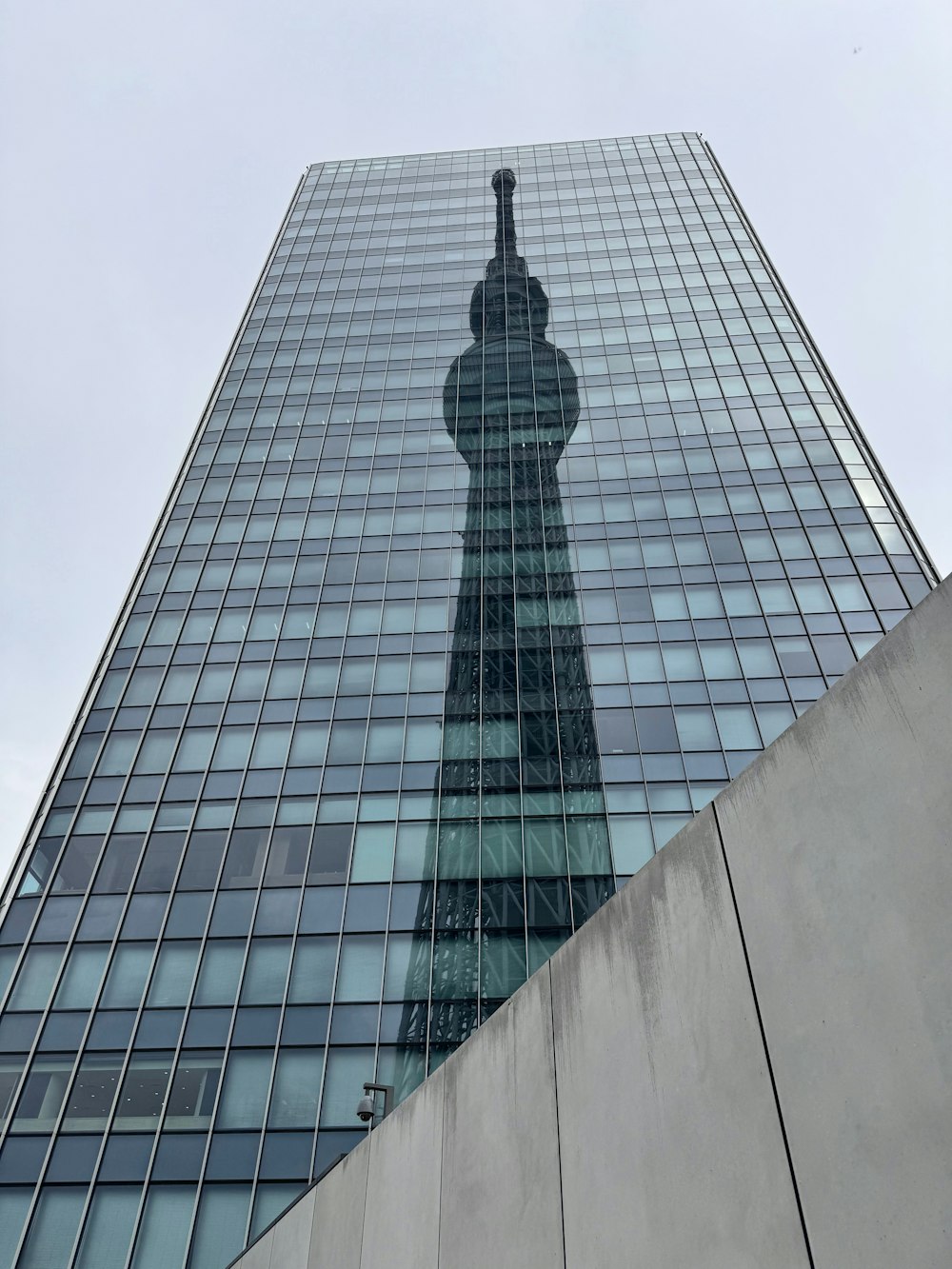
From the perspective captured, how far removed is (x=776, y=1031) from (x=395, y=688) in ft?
105

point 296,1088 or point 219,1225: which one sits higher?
point 296,1088

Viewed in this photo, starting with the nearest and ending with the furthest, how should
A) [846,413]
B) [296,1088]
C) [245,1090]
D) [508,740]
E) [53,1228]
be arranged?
[53,1228], [296,1088], [245,1090], [508,740], [846,413]

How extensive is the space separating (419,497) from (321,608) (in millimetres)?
8198

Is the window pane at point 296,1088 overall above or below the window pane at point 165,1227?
above

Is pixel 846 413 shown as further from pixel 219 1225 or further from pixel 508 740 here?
pixel 219 1225

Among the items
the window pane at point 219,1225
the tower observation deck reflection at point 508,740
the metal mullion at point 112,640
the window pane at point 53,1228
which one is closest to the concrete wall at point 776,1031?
the window pane at point 219,1225

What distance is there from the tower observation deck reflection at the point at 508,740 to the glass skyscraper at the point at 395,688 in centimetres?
13

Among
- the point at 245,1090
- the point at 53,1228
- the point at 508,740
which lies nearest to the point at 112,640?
the point at 508,740

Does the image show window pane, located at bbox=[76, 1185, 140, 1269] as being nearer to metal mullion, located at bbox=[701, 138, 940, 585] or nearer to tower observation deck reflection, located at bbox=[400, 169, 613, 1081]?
tower observation deck reflection, located at bbox=[400, 169, 613, 1081]

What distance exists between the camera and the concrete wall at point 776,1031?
5.22m

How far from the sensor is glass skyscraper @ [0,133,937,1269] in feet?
88.3

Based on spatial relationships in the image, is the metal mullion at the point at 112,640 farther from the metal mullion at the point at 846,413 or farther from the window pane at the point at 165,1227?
the metal mullion at the point at 846,413

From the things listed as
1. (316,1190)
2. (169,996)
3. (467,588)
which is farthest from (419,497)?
(316,1190)

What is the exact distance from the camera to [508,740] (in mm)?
35688
